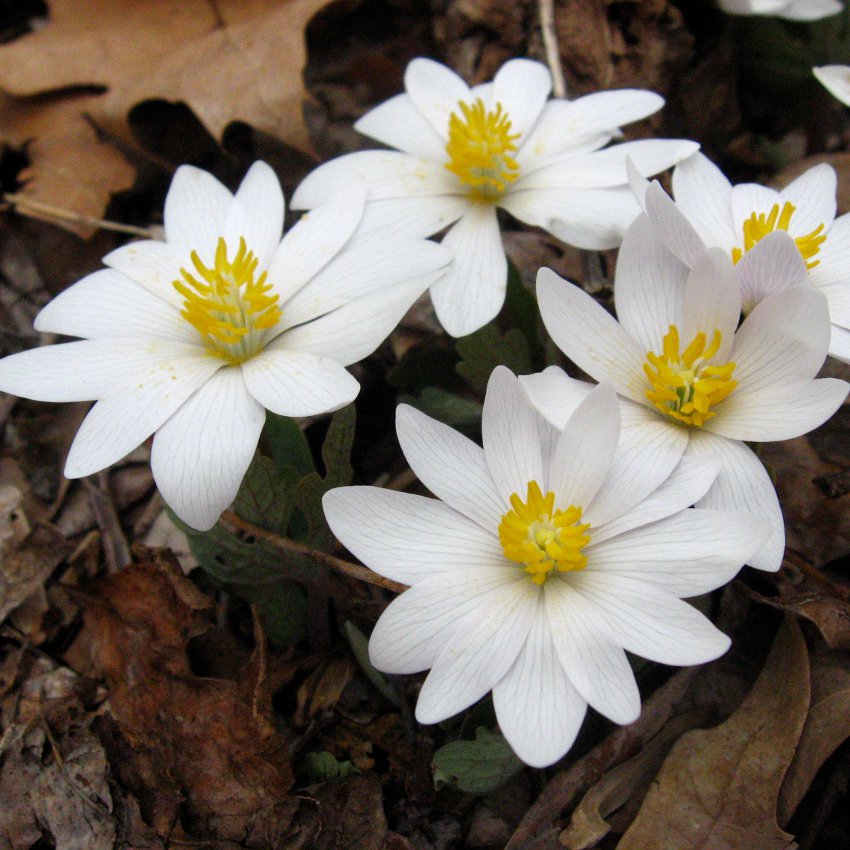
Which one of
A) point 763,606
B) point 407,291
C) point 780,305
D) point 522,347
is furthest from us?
point 522,347

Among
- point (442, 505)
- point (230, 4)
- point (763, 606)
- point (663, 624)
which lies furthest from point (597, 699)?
point (230, 4)

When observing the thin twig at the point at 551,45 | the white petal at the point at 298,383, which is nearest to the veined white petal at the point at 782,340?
the white petal at the point at 298,383

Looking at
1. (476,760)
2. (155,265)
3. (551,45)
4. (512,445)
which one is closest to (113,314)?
(155,265)

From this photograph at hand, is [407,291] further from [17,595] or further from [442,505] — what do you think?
[17,595]

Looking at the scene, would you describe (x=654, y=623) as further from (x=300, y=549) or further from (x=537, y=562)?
(x=300, y=549)

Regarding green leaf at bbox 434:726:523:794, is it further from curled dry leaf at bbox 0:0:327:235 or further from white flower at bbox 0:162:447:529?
curled dry leaf at bbox 0:0:327:235

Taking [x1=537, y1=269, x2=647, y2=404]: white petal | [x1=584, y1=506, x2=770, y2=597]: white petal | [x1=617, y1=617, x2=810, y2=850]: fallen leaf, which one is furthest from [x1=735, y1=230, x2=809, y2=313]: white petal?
[x1=617, y1=617, x2=810, y2=850]: fallen leaf
